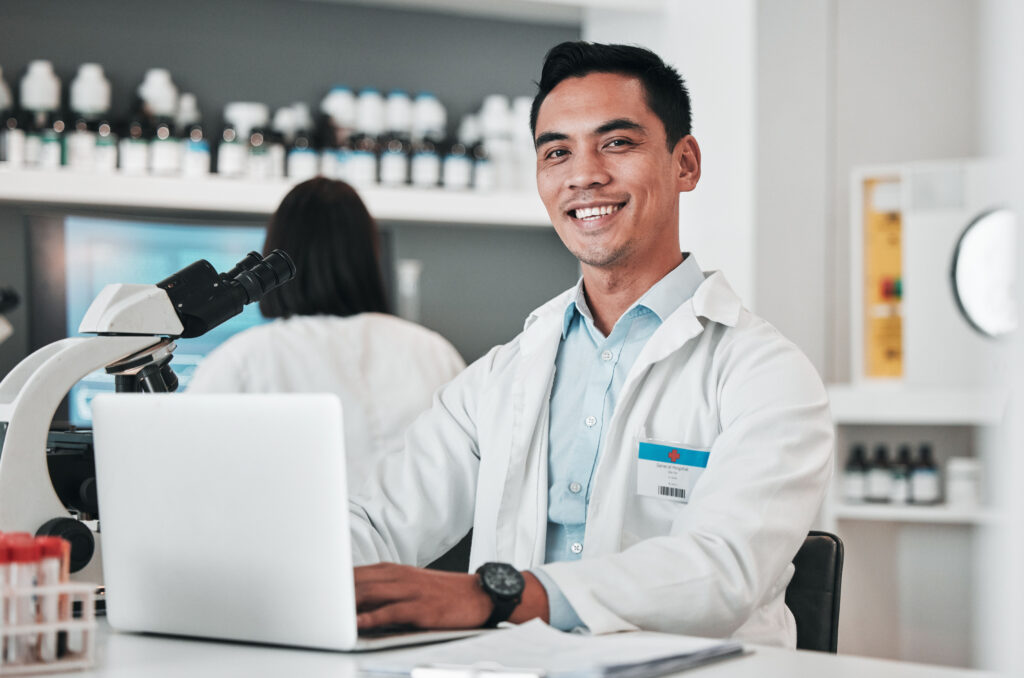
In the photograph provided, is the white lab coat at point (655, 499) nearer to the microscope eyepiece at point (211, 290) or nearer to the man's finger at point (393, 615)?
the man's finger at point (393, 615)

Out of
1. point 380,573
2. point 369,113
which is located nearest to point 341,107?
point 369,113

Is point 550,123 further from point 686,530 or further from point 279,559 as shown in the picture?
point 279,559

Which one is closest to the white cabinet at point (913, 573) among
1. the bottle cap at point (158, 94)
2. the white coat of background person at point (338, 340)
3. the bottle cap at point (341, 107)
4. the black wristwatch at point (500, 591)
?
the white coat of background person at point (338, 340)

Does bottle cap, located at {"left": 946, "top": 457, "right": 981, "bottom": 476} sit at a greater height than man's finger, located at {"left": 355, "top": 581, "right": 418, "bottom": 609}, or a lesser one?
lesser

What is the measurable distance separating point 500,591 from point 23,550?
0.43 m

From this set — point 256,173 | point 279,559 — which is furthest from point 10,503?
point 256,173

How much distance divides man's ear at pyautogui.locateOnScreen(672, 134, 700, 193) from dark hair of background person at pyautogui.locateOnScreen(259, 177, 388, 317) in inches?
35.8

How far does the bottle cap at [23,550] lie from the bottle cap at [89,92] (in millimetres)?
2150

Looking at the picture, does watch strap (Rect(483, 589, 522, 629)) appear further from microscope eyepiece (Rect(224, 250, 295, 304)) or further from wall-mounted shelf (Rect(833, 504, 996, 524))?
wall-mounted shelf (Rect(833, 504, 996, 524))

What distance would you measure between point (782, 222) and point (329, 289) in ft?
5.76

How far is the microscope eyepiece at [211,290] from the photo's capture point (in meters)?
1.23

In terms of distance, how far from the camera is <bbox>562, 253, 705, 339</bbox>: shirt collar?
1.60 metres

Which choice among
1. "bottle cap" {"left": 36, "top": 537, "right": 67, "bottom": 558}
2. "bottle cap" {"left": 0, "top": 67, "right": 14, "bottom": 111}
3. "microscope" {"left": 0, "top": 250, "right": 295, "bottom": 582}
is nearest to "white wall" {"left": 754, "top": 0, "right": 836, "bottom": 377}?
"bottle cap" {"left": 0, "top": 67, "right": 14, "bottom": 111}

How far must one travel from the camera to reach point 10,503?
1142mm
